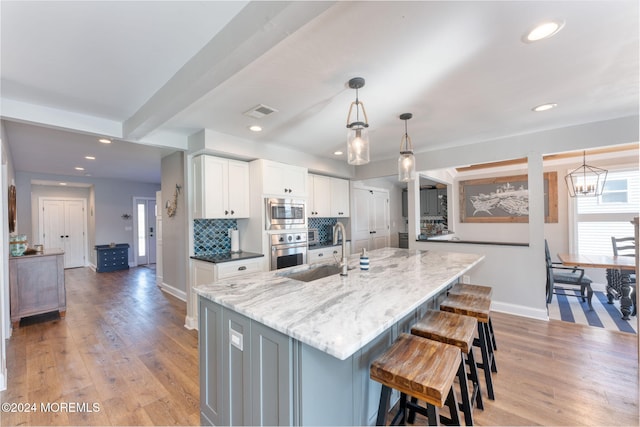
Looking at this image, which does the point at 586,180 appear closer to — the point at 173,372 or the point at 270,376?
the point at 270,376

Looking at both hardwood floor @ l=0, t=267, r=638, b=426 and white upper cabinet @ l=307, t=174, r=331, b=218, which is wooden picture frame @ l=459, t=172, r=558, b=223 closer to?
hardwood floor @ l=0, t=267, r=638, b=426

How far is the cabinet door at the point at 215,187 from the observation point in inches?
130

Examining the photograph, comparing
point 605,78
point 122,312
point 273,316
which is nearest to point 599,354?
point 605,78

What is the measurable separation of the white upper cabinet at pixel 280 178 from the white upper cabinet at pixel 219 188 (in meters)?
0.26

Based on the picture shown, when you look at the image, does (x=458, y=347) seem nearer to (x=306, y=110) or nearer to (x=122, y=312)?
(x=306, y=110)

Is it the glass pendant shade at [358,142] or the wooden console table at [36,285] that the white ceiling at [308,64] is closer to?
the glass pendant shade at [358,142]

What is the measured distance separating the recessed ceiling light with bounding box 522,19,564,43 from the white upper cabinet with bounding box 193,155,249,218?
10.3 feet

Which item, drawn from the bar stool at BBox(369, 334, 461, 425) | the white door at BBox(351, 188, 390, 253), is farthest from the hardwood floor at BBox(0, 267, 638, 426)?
the white door at BBox(351, 188, 390, 253)

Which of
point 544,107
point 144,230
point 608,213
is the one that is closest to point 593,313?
point 608,213

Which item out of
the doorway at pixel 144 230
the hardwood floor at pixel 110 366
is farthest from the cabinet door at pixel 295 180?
the doorway at pixel 144 230

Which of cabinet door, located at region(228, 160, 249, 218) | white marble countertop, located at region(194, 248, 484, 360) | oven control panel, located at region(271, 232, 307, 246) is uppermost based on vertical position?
cabinet door, located at region(228, 160, 249, 218)

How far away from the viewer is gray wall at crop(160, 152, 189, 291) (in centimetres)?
423

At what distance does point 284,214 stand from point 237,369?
98.0 inches

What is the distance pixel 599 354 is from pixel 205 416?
3.49 meters
